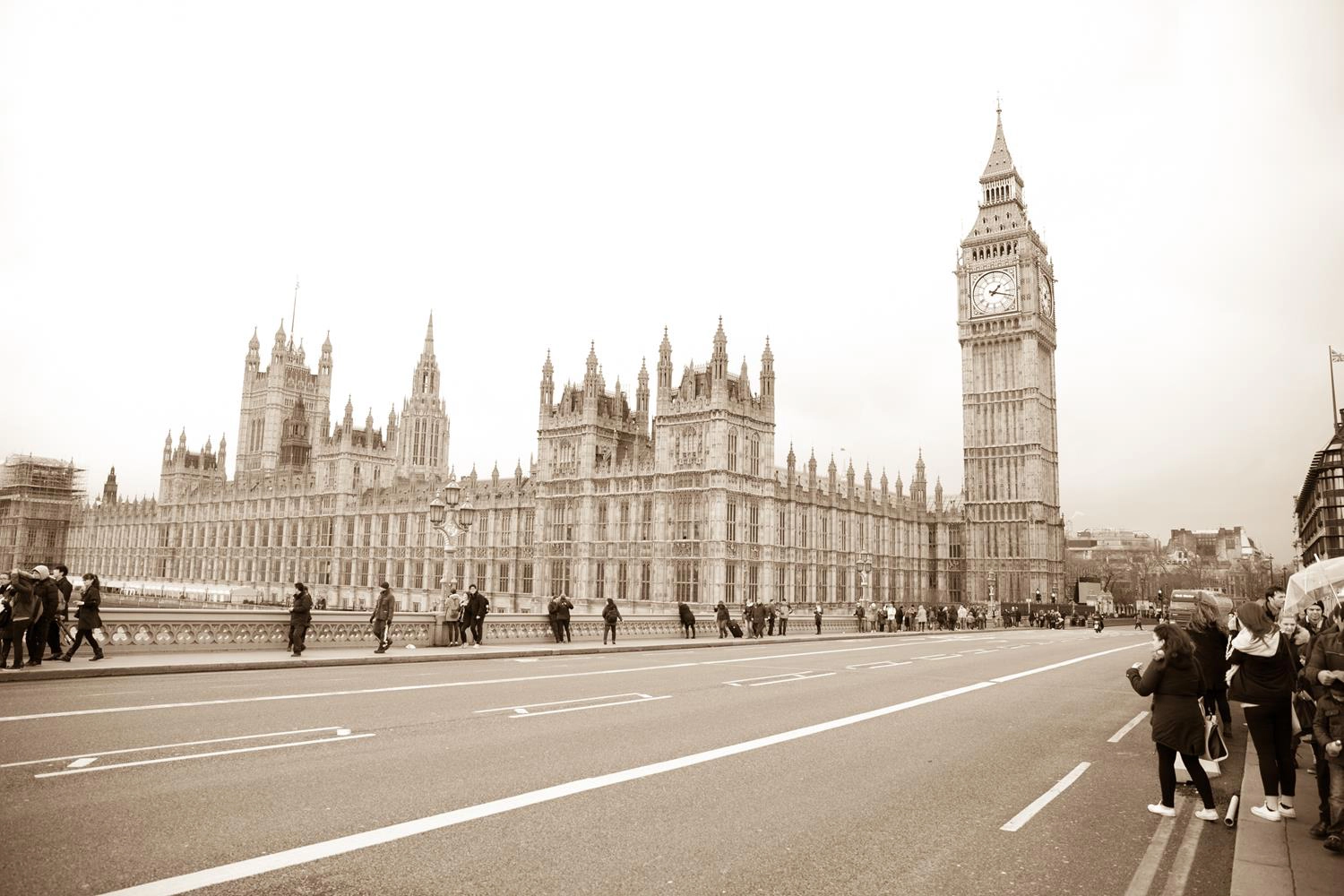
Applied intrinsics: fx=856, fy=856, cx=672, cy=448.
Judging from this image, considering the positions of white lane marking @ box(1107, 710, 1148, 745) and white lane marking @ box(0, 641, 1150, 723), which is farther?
white lane marking @ box(1107, 710, 1148, 745)

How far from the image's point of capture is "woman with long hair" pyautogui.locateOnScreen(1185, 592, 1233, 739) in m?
8.81

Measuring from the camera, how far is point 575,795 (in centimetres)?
789

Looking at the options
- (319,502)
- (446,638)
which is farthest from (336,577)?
(446,638)

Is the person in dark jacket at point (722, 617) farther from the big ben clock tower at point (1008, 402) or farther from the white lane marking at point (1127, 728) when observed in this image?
the big ben clock tower at point (1008, 402)

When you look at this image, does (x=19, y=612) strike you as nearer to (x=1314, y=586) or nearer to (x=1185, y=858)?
(x=1185, y=858)

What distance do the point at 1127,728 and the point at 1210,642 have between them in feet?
14.2

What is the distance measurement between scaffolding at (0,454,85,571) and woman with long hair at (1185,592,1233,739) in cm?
14550

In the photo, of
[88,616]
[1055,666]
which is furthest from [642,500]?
[88,616]

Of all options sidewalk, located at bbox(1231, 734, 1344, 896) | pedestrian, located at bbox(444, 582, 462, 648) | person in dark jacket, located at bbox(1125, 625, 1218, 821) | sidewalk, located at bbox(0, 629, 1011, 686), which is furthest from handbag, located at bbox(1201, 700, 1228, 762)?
pedestrian, located at bbox(444, 582, 462, 648)

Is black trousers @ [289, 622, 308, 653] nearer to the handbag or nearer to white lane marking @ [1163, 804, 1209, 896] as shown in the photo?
the handbag

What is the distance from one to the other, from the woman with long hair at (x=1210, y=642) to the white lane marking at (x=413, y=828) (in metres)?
4.80

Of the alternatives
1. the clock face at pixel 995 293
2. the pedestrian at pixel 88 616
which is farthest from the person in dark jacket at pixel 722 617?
the clock face at pixel 995 293

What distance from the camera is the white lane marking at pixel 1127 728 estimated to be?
39.6ft

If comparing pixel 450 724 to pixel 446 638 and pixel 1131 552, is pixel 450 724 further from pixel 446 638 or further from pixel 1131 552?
pixel 1131 552
